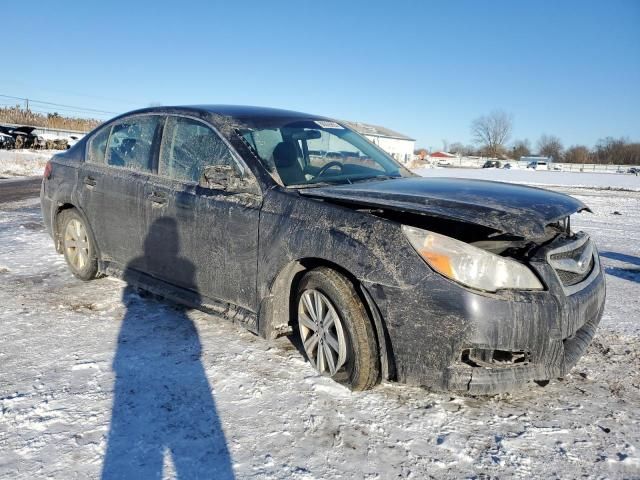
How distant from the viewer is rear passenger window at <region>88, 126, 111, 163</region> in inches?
176

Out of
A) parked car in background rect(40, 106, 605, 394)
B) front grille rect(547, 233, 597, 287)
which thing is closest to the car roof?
parked car in background rect(40, 106, 605, 394)

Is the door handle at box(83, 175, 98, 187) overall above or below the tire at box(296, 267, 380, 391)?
above

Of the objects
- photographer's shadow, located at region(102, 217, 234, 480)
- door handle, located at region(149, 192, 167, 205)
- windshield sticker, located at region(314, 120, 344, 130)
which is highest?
windshield sticker, located at region(314, 120, 344, 130)

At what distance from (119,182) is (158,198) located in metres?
0.64

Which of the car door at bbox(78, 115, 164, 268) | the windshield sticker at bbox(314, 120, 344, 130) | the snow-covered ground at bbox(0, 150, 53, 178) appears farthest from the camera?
the snow-covered ground at bbox(0, 150, 53, 178)

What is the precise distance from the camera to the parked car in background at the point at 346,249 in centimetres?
238

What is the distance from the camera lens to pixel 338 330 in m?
2.75

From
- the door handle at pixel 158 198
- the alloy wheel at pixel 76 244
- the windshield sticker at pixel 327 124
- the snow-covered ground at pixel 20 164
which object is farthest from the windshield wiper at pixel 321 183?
the snow-covered ground at pixel 20 164

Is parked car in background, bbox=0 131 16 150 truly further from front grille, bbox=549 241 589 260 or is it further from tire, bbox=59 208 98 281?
front grille, bbox=549 241 589 260

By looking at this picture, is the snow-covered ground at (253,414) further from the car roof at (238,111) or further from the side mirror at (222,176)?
the car roof at (238,111)

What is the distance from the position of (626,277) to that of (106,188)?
5360 millimetres

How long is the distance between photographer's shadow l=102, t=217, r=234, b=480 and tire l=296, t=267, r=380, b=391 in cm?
69

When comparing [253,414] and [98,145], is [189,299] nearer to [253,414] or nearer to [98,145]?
[253,414]

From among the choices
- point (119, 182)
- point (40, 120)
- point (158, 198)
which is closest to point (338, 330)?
point (158, 198)
